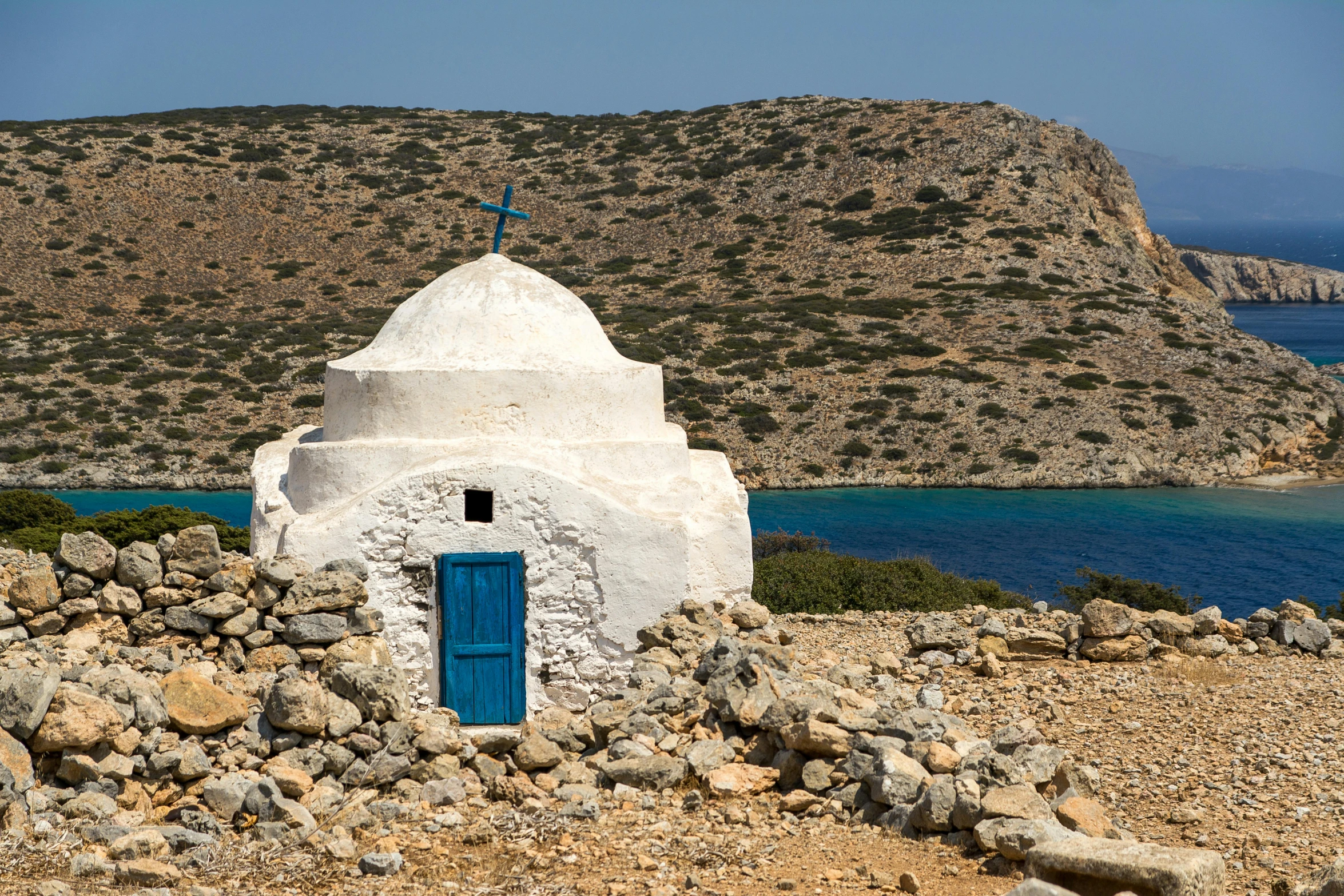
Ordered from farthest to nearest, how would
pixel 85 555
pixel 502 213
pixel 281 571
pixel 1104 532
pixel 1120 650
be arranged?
pixel 1104 532
pixel 1120 650
pixel 502 213
pixel 281 571
pixel 85 555

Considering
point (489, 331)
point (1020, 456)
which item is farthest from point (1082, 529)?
point (489, 331)

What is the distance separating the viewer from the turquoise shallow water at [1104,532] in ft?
79.3

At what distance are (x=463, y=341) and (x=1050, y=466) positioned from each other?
26.8 m

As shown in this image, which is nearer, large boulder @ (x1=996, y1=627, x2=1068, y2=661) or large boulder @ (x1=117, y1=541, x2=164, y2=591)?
large boulder @ (x1=117, y1=541, x2=164, y2=591)

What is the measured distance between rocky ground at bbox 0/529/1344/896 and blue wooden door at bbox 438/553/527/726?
38 cm

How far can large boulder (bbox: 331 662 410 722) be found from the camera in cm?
839

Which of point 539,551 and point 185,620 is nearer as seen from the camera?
point 185,620

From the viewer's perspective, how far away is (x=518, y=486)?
976cm

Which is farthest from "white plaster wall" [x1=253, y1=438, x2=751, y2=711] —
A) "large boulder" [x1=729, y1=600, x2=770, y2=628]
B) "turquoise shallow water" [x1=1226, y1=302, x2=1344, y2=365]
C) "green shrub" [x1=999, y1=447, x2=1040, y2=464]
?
"turquoise shallow water" [x1=1226, y1=302, x2=1344, y2=365]

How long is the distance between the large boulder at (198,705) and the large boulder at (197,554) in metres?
1.03

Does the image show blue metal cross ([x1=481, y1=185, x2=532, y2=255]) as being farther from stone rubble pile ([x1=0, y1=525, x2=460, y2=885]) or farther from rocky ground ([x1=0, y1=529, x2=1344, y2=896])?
rocky ground ([x1=0, y1=529, x2=1344, y2=896])

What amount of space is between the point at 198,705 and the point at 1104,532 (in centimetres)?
2446

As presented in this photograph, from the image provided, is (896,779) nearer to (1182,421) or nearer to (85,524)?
(85,524)

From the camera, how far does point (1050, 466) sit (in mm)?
34219
